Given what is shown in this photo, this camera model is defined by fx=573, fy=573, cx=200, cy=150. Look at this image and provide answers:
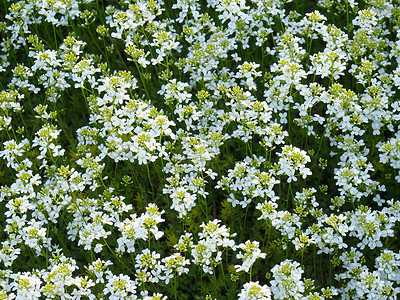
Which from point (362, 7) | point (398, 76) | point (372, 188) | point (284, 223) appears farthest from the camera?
point (362, 7)

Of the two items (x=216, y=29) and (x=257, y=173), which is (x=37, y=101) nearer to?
(x=216, y=29)

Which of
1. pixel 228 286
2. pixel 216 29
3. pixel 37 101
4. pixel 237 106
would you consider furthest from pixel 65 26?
pixel 228 286

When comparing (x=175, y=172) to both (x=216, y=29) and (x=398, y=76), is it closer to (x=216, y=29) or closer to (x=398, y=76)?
(x=216, y=29)

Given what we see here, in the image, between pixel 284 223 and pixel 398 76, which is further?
pixel 398 76

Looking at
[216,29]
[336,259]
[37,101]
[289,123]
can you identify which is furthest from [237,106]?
[37,101]

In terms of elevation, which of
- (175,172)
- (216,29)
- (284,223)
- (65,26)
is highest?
(65,26)

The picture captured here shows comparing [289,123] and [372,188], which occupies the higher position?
[289,123]

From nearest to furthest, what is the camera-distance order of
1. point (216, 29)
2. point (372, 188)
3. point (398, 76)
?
1. point (372, 188)
2. point (398, 76)
3. point (216, 29)
